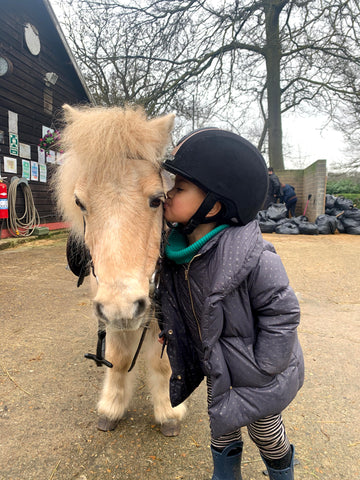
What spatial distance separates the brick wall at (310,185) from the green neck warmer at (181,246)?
412 inches

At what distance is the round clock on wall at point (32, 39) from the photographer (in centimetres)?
820

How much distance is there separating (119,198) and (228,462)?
125 centimetres

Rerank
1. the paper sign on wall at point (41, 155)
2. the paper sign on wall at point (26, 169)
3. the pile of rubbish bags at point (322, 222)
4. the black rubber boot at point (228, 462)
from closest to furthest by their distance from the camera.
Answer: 1. the black rubber boot at point (228, 462)
2. the paper sign on wall at point (26, 169)
3. the paper sign on wall at point (41, 155)
4. the pile of rubbish bags at point (322, 222)

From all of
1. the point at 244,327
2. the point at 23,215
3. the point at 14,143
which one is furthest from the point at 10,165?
the point at 244,327

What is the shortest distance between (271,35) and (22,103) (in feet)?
33.0

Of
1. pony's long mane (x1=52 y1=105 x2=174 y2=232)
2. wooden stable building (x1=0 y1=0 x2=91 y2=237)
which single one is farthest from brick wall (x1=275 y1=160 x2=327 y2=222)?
pony's long mane (x1=52 y1=105 x2=174 y2=232)

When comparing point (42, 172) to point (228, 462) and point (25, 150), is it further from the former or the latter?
point (228, 462)

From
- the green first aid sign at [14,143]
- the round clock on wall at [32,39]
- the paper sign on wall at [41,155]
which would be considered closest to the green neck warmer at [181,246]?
the green first aid sign at [14,143]

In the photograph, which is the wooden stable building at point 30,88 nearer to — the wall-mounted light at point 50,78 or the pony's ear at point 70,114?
the wall-mounted light at point 50,78

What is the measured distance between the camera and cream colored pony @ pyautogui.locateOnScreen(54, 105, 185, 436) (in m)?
1.16

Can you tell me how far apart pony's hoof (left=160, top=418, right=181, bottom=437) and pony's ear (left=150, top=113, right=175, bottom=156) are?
1533 millimetres

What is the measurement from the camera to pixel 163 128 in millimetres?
1524

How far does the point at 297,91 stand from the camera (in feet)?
53.8

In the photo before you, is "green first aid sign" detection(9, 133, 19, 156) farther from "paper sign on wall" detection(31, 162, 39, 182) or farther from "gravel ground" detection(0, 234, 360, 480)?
"gravel ground" detection(0, 234, 360, 480)
